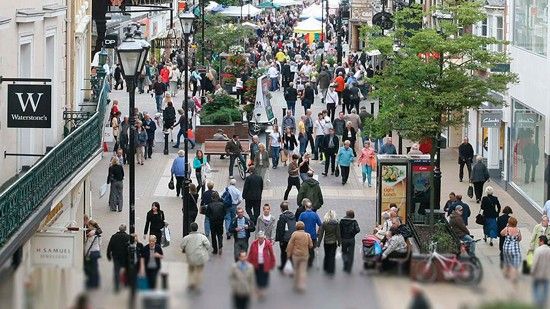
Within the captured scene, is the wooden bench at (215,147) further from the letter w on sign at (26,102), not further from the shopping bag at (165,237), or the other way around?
the letter w on sign at (26,102)

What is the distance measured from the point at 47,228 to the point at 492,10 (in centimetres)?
2278

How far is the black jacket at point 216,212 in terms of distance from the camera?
91.6 ft

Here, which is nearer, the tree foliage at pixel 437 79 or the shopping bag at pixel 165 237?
the shopping bag at pixel 165 237

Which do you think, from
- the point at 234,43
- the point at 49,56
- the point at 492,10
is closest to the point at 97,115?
the point at 49,56

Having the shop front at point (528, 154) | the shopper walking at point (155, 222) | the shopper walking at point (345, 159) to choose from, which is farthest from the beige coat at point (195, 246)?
the shopper walking at point (345, 159)

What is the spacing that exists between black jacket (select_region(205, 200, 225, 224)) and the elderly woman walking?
17.4ft

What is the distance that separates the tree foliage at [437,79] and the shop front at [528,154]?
4.53m

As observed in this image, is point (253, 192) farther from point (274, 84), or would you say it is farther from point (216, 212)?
point (274, 84)

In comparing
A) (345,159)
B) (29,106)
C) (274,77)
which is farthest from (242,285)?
(274,77)

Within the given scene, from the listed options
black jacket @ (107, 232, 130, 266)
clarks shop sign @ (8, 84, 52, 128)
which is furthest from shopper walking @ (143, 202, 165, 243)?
clarks shop sign @ (8, 84, 52, 128)

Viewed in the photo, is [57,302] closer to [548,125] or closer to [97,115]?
[97,115]

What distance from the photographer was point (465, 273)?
30.2 ft

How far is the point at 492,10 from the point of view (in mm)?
Answer: 42656

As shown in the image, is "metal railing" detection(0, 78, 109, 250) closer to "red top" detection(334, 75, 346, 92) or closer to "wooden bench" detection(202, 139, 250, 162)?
"wooden bench" detection(202, 139, 250, 162)
